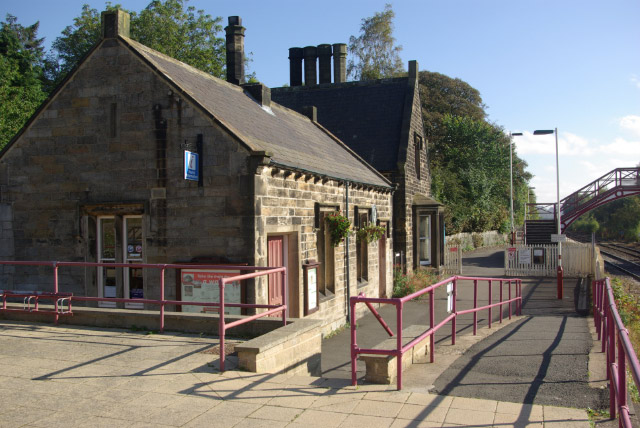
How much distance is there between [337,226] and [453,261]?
14.9 meters

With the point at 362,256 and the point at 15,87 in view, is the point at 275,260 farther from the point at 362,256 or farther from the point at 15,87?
the point at 15,87

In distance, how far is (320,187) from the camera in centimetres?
1377

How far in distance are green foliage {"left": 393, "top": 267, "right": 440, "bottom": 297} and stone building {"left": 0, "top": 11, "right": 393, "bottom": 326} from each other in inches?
277

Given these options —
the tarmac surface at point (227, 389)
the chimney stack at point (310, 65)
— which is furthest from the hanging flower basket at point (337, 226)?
the chimney stack at point (310, 65)

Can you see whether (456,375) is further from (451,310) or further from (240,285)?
(240,285)

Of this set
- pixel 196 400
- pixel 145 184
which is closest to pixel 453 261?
pixel 145 184

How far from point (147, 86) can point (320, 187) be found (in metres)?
4.56

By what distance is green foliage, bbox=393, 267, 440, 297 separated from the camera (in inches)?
794

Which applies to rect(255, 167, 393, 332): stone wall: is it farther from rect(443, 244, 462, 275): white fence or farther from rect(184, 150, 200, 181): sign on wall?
rect(443, 244, 462, 275): white fence

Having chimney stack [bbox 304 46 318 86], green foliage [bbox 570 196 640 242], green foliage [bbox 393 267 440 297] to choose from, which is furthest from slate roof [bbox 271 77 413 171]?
green foliage [bbox 570 196 640 242]

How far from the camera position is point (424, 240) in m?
24.1

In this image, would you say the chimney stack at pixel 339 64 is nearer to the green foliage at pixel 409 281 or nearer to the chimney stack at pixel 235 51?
the chimney stack at pixel 235 51

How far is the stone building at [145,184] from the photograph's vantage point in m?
10.7

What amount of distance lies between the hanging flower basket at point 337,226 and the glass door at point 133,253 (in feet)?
15.0
